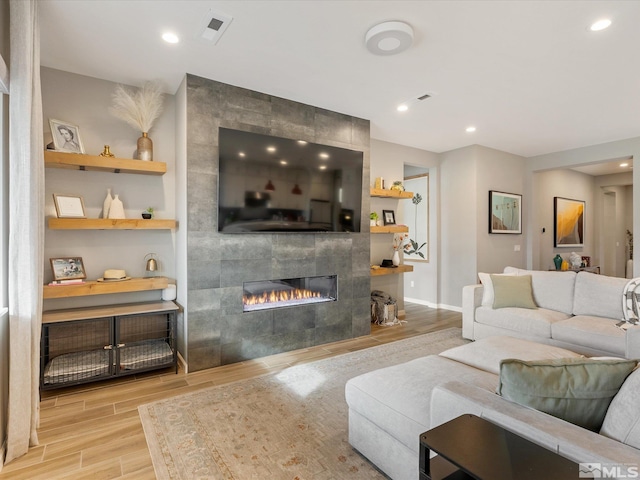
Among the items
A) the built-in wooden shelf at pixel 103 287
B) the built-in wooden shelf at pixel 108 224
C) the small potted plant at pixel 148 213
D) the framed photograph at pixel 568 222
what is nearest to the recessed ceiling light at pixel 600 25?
the built-in wooden shelf at pixel 108 224

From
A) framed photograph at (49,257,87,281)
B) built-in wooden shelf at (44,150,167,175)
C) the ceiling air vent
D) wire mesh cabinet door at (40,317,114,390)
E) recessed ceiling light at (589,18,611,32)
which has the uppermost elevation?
the ceiling air vent

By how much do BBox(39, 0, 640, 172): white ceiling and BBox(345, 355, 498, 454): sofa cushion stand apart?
227 centimetres

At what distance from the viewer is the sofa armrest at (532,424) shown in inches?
40.8

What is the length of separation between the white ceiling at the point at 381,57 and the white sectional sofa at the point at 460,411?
7.45ft

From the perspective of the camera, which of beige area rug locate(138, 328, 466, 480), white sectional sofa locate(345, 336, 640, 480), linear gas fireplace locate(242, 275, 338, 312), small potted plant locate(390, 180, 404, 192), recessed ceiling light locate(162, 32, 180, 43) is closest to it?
white sectional sofa locate(345, 336, 640, 480)

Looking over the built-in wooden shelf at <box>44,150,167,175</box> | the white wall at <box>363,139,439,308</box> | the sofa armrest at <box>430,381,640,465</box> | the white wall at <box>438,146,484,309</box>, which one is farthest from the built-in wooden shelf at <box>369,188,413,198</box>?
the sofa armrest at <box>430,381,640,465</box>

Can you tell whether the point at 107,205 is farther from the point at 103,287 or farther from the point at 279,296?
the point at 279,296

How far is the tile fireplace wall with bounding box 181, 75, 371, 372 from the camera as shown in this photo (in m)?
3.17

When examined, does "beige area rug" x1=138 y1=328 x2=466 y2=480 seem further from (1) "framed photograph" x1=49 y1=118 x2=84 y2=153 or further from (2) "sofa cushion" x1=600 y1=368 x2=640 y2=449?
(1) "framed photograph" x1=49 y1=118 x2=84 y2=153

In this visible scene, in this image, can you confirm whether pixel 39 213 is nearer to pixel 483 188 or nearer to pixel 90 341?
pixel 90 341

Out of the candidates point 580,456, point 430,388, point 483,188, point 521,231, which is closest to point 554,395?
point 580,456

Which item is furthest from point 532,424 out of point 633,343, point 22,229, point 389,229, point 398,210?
point 398,210

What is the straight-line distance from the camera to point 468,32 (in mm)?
2471

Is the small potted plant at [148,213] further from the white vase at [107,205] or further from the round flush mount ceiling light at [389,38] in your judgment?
the round flush mount ceiling light at [389,38]
